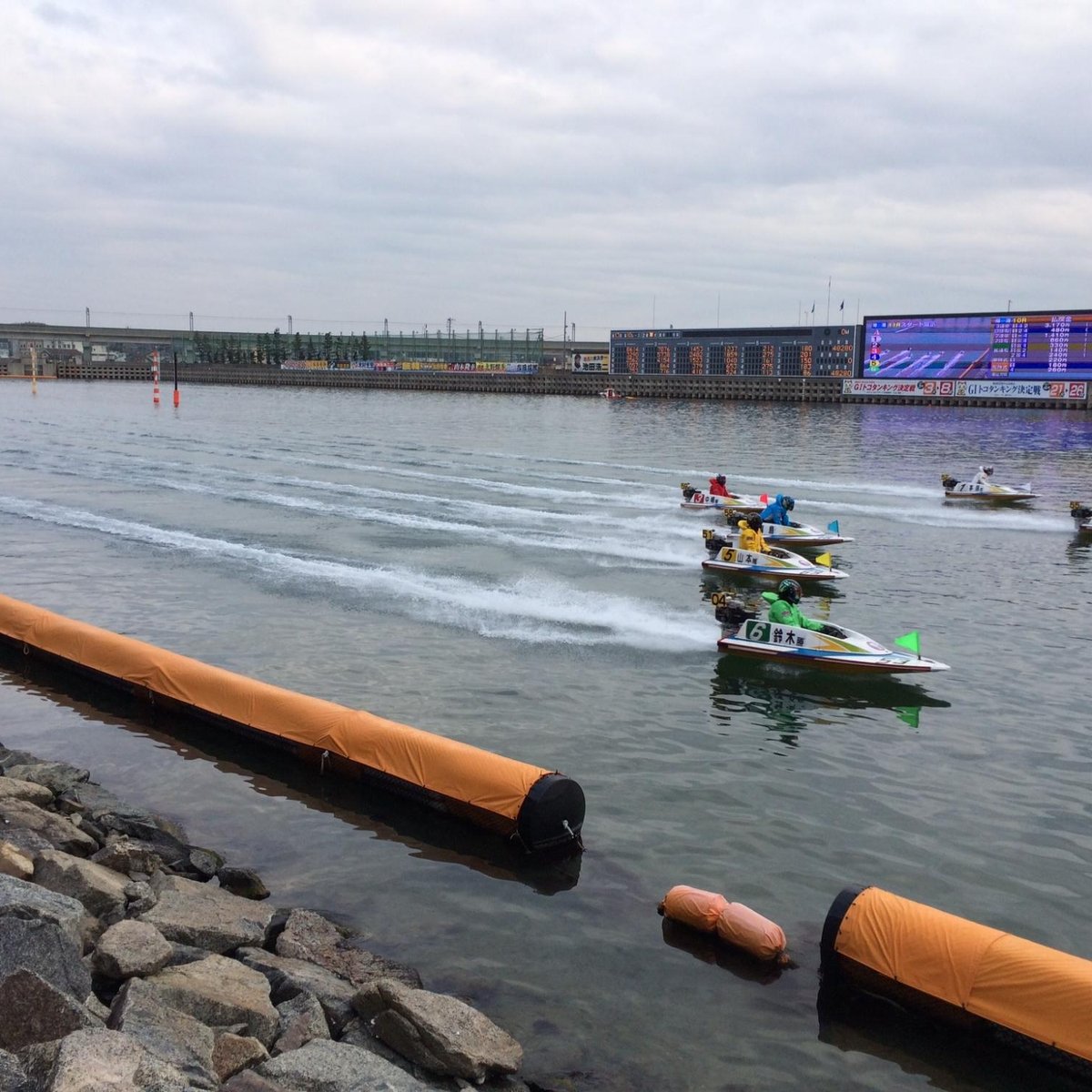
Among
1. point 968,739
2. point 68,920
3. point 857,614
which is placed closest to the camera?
point 68,920

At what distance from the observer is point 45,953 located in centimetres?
1144

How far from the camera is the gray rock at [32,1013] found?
33.9 ft

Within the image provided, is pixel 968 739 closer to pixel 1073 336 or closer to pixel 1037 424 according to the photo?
pixel 1037 424

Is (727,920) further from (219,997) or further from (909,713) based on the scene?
(909,713)

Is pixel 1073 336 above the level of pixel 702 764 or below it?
above

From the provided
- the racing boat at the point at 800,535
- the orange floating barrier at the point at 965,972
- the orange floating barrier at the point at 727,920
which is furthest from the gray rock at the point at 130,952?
the racing boat at the point at 800,535

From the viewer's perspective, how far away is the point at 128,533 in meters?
47.1

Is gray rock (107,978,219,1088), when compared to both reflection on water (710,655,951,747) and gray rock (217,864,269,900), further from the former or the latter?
reflection on water (710,655,951,747)

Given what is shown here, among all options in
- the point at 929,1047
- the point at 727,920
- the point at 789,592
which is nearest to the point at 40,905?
the point at 727,920

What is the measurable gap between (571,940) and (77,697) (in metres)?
15.9

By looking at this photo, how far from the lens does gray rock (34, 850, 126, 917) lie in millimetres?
14648

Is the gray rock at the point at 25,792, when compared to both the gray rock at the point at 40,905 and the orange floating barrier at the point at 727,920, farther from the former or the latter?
the orange floating barrier at the point at 727,920

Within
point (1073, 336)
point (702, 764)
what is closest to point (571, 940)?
point (702, 764)

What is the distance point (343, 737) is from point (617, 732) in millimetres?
6164
